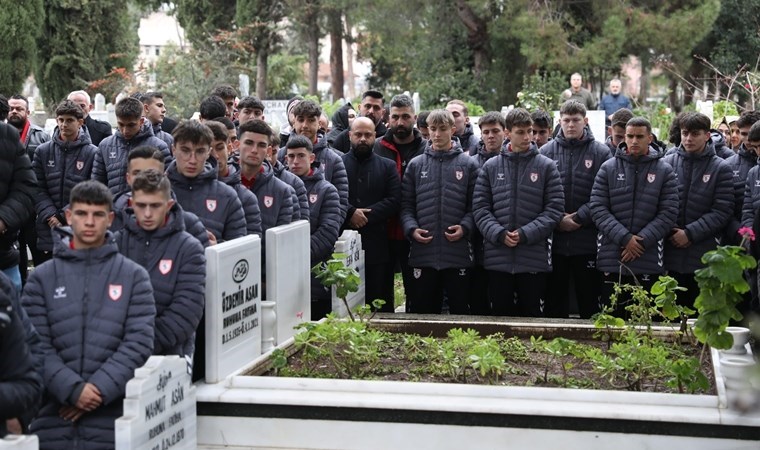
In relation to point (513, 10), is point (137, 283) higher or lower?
lower

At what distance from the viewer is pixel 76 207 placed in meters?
6.46

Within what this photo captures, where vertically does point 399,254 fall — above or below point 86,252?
below

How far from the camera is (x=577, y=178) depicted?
11125 millimetres

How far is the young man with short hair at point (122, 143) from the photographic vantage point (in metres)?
10.2

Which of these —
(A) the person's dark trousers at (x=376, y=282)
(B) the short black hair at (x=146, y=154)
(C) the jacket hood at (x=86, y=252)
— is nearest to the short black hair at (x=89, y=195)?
(C) the jacket hood at (x=86, y=252)

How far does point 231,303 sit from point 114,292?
134 cm

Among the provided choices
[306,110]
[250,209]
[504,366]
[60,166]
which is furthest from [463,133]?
[504,366]

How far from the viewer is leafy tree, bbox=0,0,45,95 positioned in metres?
29.2

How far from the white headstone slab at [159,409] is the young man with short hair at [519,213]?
4.20 meters

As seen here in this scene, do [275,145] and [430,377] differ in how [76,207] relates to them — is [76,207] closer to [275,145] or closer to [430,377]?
[430,377]

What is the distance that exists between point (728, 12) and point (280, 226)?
31.1 m

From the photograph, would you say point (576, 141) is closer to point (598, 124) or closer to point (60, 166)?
point (60, 166)

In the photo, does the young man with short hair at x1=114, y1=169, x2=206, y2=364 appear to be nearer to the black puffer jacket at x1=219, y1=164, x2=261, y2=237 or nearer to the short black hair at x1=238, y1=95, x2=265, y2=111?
the black puffer jacket at x1=219, y1=164, x2=261, y2=237

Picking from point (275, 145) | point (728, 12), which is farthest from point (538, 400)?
point (728, 12)
